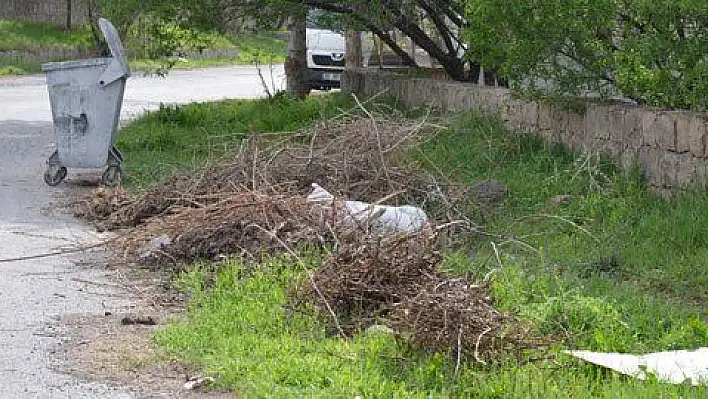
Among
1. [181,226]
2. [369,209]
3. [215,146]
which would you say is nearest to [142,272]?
[181,226]

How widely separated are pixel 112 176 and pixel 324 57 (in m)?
14.2

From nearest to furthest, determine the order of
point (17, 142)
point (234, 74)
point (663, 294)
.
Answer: point (663, 294)
point (17, 142)
point (234, 74)

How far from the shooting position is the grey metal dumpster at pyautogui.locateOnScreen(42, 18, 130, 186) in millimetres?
13742

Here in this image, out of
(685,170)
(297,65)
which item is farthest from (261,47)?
(685,170)

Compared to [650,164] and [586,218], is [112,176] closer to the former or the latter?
[586,218]

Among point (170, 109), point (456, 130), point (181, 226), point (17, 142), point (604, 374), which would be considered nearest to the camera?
point (604, 374)

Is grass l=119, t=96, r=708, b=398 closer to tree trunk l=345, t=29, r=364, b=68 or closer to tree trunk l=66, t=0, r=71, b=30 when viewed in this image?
tree trunk l=345, t=29, r=364, b=68

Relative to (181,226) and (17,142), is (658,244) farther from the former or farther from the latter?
(17,142)

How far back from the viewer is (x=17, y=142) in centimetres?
1806

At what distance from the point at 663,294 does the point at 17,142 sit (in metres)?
11.8

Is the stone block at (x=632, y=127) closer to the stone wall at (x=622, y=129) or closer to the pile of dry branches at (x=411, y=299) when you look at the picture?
the stone wall at (x=622, y=129)

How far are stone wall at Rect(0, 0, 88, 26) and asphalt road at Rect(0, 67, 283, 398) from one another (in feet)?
70.7

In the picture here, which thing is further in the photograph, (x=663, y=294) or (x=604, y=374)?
(x=663, y=294)

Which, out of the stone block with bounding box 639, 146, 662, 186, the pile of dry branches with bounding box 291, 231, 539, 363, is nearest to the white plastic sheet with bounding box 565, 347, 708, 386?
the pile of dry branches with bounding box 291, 231, 539, 363
